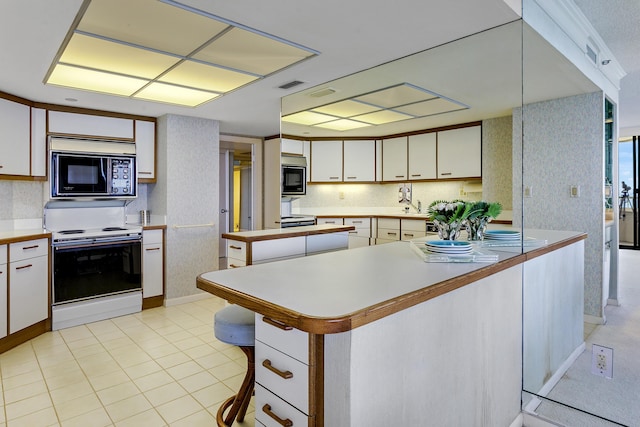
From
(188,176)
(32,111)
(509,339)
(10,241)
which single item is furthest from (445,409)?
(32,111)

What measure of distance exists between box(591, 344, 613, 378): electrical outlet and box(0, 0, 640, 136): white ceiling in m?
2.20

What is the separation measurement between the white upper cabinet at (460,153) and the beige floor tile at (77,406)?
3.15 metres

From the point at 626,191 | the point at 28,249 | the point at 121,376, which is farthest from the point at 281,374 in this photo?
the point at 626,191

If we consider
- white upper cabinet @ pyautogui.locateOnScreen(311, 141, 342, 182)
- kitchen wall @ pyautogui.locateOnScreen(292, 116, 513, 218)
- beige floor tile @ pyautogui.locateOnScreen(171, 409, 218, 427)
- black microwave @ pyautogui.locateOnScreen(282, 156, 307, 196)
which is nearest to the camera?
beige floor tile @ pyautogui.locateOnScreen(171, 409, 218, 427)

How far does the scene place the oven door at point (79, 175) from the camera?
11.9 ft

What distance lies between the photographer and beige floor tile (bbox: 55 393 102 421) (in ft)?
6.93

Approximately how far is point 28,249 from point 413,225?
3.43 m

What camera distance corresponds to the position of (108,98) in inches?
141

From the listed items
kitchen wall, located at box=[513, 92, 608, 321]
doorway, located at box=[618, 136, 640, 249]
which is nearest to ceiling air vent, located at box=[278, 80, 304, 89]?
kitchen wall, located at box=[513, 92, 608, 321]

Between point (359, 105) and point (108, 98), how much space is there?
2488 millimetres

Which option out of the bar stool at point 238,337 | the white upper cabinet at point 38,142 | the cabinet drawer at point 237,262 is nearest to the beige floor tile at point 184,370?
the bar stool at point 238,337

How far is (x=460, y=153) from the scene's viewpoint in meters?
3.33

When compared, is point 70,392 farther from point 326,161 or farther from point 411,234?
point 326,161

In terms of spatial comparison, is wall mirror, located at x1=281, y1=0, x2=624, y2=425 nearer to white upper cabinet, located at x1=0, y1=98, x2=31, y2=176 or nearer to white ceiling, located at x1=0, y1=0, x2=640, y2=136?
white ceiling, located at x1=0, y1=0, x2=640, y2=136
